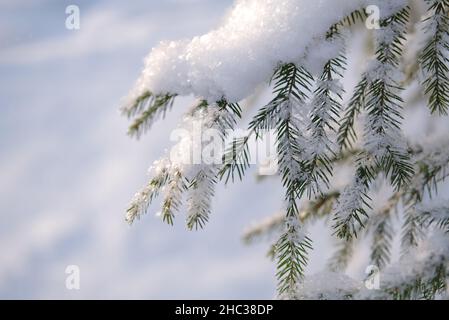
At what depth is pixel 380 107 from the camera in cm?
123

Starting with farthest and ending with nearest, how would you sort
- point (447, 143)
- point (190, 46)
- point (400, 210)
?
point (400, 210) < point (447, 143) < point (190, 46)

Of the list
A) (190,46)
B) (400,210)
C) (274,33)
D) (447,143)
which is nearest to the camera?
(274,33)

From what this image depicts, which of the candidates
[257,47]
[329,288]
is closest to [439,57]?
[257,47]

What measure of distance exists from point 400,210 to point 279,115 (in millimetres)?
1112

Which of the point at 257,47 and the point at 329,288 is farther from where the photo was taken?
the point at 329,288

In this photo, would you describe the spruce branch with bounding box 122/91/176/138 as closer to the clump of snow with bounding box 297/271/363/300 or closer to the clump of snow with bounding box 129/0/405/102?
the clump of snow with bounding box 129/0/405/102

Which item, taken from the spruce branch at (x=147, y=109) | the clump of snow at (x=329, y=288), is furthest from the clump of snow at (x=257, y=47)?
the clump of snow at (x=329, y=288)

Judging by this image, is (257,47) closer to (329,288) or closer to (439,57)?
(439,57)

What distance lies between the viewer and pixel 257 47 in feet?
3.94

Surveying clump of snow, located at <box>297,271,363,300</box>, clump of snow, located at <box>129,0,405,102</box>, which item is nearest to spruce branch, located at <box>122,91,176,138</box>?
clump of snow, located at <box>129,0,405,102</box>
